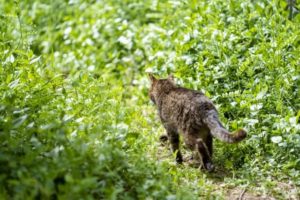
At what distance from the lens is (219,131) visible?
16.6 ft

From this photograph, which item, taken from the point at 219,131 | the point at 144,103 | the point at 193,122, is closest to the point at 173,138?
the point at 193,122

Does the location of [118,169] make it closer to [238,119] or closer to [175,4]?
[238,119]

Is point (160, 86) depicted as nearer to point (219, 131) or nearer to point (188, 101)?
point (188, 101)

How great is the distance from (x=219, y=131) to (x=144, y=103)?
99.4 inches

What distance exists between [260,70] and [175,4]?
2484 millimetres

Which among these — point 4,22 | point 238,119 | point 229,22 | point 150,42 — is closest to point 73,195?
point 238,119

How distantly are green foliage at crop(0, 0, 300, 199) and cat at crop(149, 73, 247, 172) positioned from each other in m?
0.21

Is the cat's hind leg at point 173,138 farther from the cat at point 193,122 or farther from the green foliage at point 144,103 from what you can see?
the green foliage at point 144,103

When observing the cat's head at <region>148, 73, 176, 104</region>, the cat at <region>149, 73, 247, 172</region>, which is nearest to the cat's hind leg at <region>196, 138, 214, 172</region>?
the cat at <region>149, 73, 247, 172</region>

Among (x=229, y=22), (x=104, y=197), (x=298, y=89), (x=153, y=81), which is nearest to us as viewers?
(x=104, y=197)

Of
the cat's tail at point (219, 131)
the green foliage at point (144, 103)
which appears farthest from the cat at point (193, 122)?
the green foliage at point (144, 103)

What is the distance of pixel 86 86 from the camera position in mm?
6402

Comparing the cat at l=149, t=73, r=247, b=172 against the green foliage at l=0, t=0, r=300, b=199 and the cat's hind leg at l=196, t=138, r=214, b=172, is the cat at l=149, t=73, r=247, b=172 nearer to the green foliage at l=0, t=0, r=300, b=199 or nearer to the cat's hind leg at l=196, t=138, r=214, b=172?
the cat's hind leg at l=196, t=138, r=214, b=172

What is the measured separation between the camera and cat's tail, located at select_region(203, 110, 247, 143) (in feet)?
15.8
